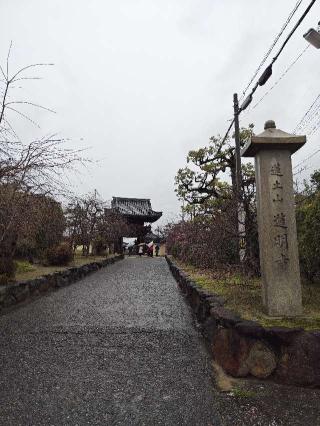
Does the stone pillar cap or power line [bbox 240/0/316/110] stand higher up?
power line [bbox 240/0/316/110]

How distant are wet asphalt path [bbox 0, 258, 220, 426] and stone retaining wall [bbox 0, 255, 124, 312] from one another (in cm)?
52

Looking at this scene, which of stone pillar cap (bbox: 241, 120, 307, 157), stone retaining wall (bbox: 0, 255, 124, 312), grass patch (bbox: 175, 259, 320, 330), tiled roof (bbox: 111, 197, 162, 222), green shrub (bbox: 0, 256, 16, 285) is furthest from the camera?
tiled roof (bbox: 111, 197, 162, 222)

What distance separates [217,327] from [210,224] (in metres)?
2.93

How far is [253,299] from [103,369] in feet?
8.01

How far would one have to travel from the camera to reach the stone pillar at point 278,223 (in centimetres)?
416

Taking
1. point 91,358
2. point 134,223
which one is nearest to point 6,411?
point 91,358

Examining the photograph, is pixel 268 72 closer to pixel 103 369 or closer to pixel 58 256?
pixel 103 369

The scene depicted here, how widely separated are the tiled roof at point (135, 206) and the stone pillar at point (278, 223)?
30.7 meters

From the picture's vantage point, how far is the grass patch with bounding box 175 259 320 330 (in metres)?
3.76

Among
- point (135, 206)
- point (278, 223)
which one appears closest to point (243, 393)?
point (278, 223)

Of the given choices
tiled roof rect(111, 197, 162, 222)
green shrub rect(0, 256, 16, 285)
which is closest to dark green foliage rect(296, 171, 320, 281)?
green shrub rect(0, 256, 16, 285)

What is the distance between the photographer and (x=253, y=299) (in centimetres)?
511

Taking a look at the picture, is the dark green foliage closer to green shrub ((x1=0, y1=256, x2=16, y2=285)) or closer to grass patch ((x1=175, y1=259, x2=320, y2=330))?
grass patch ((x1=175, y1=259, x2=320, y2=330))

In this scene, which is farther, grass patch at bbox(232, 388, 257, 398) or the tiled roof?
the tiled roof
